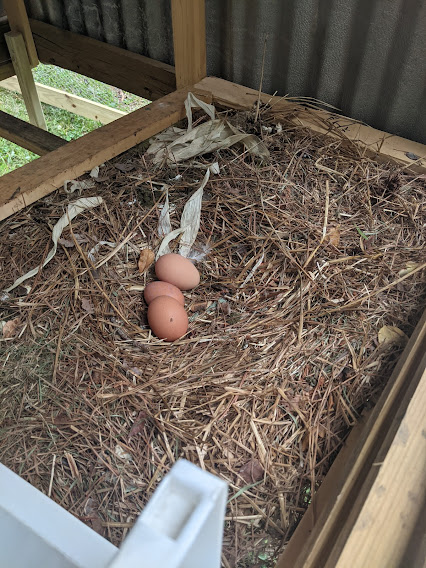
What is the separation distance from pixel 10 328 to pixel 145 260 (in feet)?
1.57

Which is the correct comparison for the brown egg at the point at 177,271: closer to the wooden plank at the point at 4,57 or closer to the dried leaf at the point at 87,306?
the dried leaf at the point at 87,306

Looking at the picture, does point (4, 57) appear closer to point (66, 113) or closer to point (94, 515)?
point (66, 113)

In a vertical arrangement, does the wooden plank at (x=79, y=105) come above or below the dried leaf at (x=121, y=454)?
below

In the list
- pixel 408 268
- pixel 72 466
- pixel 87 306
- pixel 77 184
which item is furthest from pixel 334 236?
pixel 72 466

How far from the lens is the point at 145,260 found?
5.31ft

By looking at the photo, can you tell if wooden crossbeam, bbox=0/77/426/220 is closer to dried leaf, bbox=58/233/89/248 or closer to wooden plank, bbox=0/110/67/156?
dried leaf, bbox=58/233/89/248

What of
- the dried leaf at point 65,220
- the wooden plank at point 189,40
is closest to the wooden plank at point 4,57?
the wooden plank at point 189,40

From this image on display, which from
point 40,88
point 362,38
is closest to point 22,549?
point 362,38

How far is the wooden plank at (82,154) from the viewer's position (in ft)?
5.67

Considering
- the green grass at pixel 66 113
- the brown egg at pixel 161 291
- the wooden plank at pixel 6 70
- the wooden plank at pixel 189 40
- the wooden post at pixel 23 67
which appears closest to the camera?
the brown egg at pixel 161 291

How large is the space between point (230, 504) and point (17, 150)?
15.1 ft

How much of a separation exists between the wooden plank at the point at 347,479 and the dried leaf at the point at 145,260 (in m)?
0.86

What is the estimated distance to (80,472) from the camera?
1130mm

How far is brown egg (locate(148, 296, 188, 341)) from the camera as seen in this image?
55.5 inches
